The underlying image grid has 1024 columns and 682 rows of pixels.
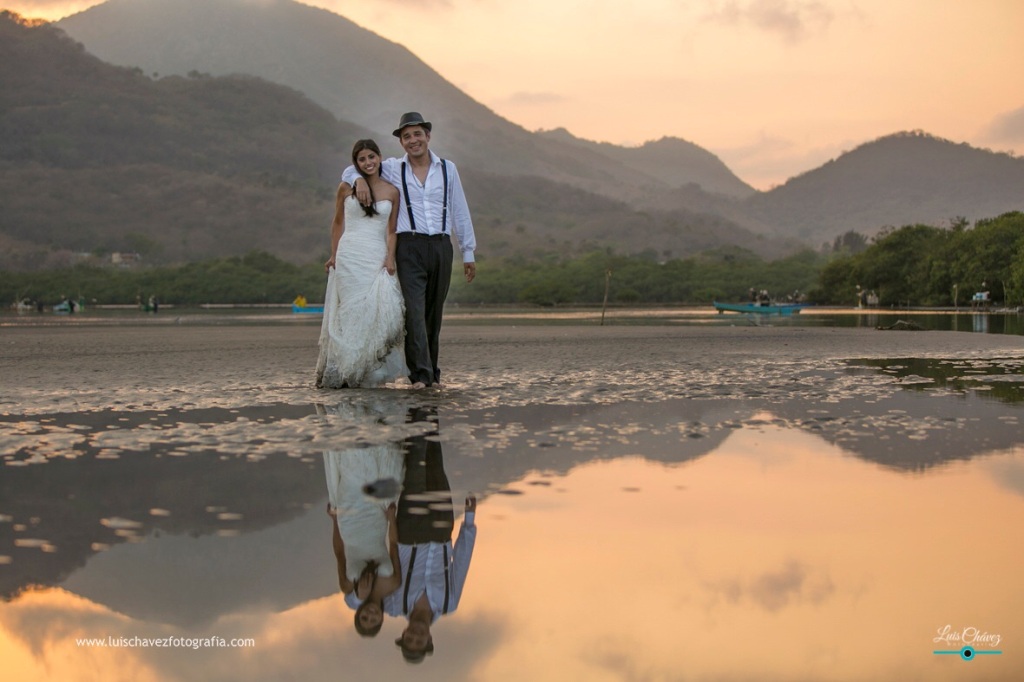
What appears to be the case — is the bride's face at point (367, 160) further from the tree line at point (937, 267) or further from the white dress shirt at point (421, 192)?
the tree line at point (937, 267)

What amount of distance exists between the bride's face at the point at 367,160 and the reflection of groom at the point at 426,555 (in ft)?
15.8

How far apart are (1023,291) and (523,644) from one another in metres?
59.2

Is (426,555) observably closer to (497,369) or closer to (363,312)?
(363,312)

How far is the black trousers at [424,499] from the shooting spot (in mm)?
3914

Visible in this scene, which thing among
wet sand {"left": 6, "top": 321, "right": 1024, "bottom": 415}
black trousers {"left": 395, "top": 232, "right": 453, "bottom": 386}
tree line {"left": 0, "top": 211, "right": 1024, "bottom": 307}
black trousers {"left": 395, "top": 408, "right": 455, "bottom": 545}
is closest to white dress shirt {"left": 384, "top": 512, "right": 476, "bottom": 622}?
black trousers {"left": 395, "top": 408, "right": 455, "bottom": 545}

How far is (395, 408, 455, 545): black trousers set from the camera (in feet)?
12.8

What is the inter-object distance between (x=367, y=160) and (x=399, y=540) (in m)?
6.41

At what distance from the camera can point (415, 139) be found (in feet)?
31.8

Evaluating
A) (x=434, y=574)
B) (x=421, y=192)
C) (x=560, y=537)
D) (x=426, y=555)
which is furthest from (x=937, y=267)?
(x=434, y=574)

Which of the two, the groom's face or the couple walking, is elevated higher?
the groom's face

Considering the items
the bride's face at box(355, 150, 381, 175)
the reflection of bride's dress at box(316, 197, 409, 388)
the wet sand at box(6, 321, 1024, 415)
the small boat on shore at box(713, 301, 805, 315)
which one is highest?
the bride's face at box(355, 150, 381, 175)

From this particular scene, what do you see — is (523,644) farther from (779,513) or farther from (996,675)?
(779,513)

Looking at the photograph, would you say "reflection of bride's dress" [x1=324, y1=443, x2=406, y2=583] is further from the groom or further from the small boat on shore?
the small boat on shore

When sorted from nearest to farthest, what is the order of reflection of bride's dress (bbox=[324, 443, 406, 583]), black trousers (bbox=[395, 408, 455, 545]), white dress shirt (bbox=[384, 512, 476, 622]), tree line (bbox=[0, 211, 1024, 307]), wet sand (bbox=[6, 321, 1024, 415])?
white dress shirt (bbox=[384, 512, 476, 622]) < reflection of bride's dress (bbox=[324, 443, 406, 583]) < black trousers (bbox=[395, 408, 455, 545]) < wet sand (bbox=[6, 321, 1024, 415]) < tree line (bbox=[0, 211, 1024, 307])
